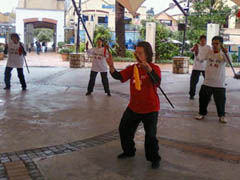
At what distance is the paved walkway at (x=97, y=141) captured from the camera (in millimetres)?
3900

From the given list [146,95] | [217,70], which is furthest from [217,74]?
[146,95]

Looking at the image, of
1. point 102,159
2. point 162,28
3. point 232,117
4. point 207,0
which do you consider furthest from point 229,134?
point 207,0

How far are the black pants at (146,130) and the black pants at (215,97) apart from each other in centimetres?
267

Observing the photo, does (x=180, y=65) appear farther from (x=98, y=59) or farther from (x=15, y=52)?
(x=15, y=52)

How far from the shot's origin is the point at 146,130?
13.1ft

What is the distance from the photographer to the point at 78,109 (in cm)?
737

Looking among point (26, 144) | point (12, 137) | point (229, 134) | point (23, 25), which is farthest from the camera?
point (23, 25)

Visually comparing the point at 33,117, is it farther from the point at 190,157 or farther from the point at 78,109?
the point at 190,157

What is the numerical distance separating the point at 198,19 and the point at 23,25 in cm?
2126

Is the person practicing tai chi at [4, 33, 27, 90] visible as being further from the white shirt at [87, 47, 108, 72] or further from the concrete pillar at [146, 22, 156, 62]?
the concrete pillar at [146, 22, 156, 62]

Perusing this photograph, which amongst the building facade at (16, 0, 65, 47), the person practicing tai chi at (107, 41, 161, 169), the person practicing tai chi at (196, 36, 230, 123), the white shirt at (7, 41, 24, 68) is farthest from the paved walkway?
the building facade at (16, 0, 65, 47)

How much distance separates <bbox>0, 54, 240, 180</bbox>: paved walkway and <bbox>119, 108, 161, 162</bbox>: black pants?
20 centimetres

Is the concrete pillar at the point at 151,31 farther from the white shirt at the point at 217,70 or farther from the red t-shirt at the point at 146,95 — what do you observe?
the red t-shirt at the point at 146,95

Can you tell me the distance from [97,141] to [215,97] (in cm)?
254
